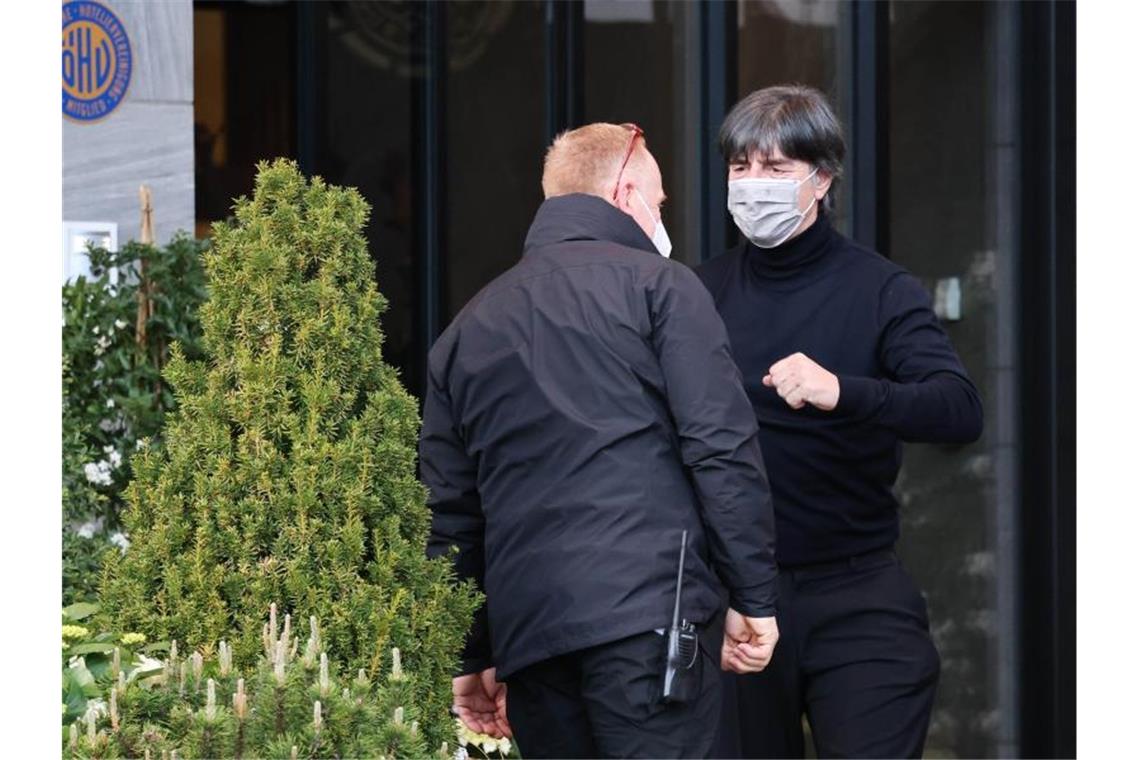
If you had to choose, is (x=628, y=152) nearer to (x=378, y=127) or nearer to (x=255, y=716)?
(x=255, y=716)

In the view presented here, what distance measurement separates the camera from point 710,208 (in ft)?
22.3

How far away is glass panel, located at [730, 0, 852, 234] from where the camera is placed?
6.98 metres

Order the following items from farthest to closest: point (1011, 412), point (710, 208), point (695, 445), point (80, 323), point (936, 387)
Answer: point (1011, 412)
point (710, 208)
point (80, 323)
point (936, 387)
point (695, 445)

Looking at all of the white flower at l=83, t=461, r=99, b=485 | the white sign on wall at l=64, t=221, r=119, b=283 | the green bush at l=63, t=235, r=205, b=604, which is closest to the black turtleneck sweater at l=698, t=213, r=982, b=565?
the green bush at l=63, t=235, r=205, b=604

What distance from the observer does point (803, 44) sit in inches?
277

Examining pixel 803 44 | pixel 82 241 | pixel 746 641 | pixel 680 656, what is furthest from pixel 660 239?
pixel 803 44

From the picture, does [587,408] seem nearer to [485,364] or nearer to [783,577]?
[485,364]

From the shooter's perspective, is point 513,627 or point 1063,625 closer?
point 513,627

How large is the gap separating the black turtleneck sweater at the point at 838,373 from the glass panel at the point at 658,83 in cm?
234

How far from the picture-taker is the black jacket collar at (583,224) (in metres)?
3.78

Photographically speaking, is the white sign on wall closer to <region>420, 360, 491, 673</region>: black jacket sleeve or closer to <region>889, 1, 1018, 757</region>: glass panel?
<region>420, 360, 491, 673</region>: black jacket sleeve

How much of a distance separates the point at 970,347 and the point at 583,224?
386 centimetres
